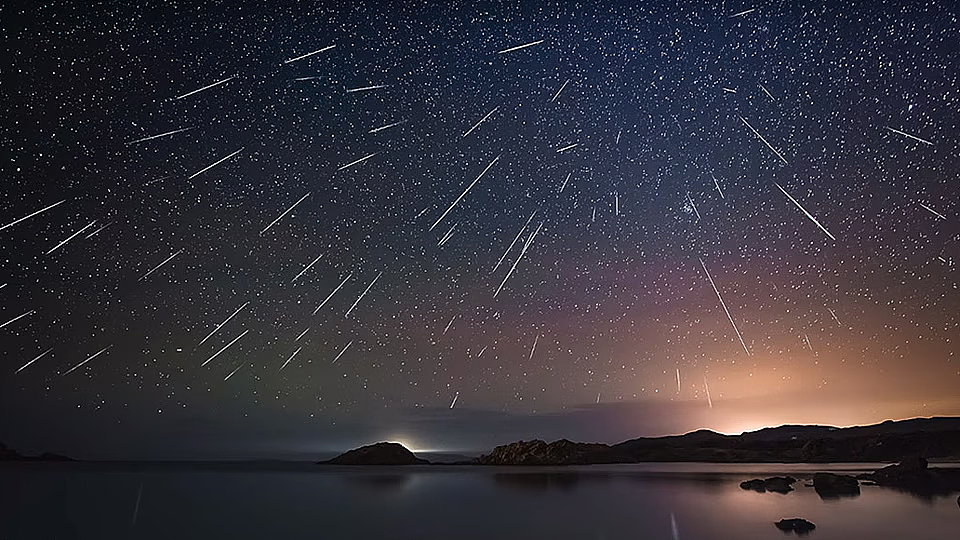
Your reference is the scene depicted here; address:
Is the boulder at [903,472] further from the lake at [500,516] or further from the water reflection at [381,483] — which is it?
the water reflection at [381,483]

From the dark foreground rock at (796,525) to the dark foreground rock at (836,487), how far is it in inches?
824

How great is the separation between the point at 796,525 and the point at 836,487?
90.6 feet

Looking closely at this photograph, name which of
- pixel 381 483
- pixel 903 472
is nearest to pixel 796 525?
pixel 903 472

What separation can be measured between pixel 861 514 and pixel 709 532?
47.7 ft

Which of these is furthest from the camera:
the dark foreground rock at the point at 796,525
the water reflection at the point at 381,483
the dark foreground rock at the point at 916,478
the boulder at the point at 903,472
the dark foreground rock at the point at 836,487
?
the water reflection at the point at 381,483

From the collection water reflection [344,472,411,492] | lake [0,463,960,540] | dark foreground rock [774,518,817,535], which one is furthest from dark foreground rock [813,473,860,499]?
water reflection [344,472,411,492]

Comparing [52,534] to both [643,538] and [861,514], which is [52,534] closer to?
[643,538]

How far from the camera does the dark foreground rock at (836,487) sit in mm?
64812

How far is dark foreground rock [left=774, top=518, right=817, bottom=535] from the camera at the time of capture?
4214cm

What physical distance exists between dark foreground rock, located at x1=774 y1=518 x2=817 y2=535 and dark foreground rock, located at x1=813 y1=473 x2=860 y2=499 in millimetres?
20933

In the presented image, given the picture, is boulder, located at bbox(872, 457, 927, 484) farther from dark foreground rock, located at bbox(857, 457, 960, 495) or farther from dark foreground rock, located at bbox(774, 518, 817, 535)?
dark foreground rock, located at bbox(774, 518, 817, 535)

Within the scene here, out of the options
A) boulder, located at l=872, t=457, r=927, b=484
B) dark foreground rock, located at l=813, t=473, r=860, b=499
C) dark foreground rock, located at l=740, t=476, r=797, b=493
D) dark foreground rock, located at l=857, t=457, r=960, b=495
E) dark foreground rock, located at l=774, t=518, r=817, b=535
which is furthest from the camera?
boulder, located at l=872, t=457, r=927, b=484

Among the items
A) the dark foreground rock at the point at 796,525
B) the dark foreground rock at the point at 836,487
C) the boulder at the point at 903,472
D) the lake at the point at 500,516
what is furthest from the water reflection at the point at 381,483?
the dark foreground rock at the point at 796,525

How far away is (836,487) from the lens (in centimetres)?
6694
